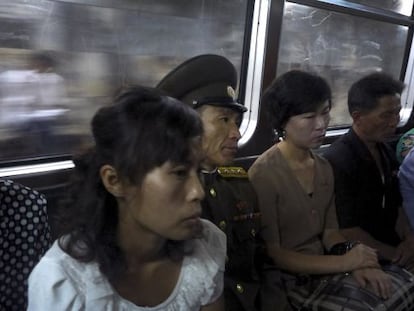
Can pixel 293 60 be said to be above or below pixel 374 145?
above

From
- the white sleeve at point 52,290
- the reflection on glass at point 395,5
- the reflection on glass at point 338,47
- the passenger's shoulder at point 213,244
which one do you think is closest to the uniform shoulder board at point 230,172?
the passenger's shoulder at point 213,244

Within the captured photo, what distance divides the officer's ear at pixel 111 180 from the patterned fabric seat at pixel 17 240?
436 millimetres

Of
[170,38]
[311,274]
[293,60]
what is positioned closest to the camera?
[311,274]

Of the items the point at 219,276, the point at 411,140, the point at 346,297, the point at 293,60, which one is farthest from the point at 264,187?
the point at 411,140

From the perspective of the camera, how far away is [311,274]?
5.83 ft

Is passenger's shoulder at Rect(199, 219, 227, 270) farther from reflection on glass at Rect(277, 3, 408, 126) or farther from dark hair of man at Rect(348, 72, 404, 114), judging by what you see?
reflection on glass at Rect(277, 3, 408, 126)

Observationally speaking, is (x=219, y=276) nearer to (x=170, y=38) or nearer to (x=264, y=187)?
(x=264, y=187)

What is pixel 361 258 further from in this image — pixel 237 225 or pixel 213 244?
pixel 213 244

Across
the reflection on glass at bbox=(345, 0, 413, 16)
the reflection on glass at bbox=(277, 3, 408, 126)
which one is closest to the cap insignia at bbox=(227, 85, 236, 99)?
the reflection on glass at bbox=(277, 3, 408, 126)

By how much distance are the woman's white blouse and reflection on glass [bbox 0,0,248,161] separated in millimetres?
675

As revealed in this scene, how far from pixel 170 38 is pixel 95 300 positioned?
153 cm

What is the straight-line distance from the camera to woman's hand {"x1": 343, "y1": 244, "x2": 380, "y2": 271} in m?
1.72

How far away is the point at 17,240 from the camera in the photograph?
128cm

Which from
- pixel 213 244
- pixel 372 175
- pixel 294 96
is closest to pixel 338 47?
pixel 372 175
